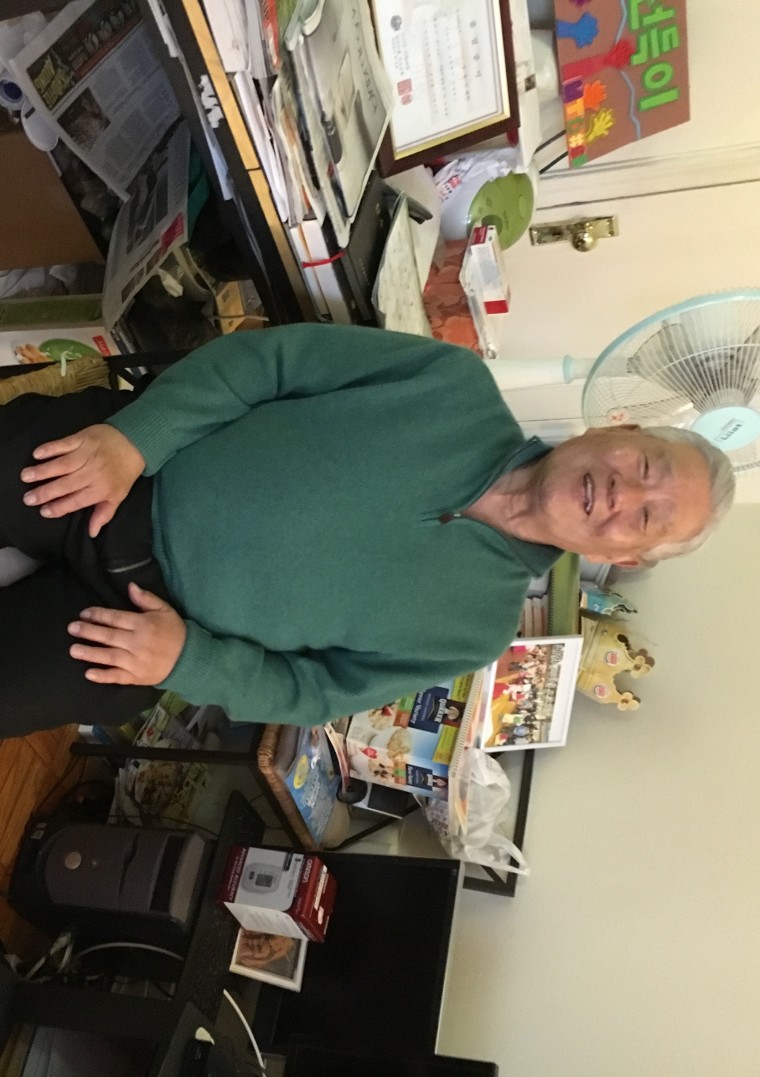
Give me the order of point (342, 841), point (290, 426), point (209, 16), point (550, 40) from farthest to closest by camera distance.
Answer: point (342, 841), point (550, 40), point (290, 426), point (209, 16)

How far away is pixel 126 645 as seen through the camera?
87 cm

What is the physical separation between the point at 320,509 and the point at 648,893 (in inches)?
55.0

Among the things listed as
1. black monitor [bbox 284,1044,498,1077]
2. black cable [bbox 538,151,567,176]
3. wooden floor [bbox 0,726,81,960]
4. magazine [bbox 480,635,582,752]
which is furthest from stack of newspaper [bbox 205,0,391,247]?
black monitor [bbox 284,1044,498,1077]

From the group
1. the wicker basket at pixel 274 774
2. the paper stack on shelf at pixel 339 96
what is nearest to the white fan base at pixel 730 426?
the paper stack on shelf at pixel 339 96

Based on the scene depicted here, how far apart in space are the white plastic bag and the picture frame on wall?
402 mm

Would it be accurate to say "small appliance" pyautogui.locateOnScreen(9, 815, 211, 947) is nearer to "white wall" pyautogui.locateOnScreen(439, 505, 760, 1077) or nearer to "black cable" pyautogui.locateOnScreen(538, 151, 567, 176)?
"white wall" pyautogui.locateOnScreen(439, 505, 760, 1077)

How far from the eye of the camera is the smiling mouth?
3.16 feet

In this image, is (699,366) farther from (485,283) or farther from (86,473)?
(86,473)

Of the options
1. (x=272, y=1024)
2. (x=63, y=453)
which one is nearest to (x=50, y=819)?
(x=272, y=1024)

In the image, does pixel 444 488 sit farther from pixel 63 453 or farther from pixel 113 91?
pixel 113 91

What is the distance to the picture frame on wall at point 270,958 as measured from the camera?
165 cm

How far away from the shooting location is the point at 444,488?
0.98 m

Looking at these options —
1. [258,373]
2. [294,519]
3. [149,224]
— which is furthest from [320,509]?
[149,224]

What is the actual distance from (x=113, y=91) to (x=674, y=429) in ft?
3.49
